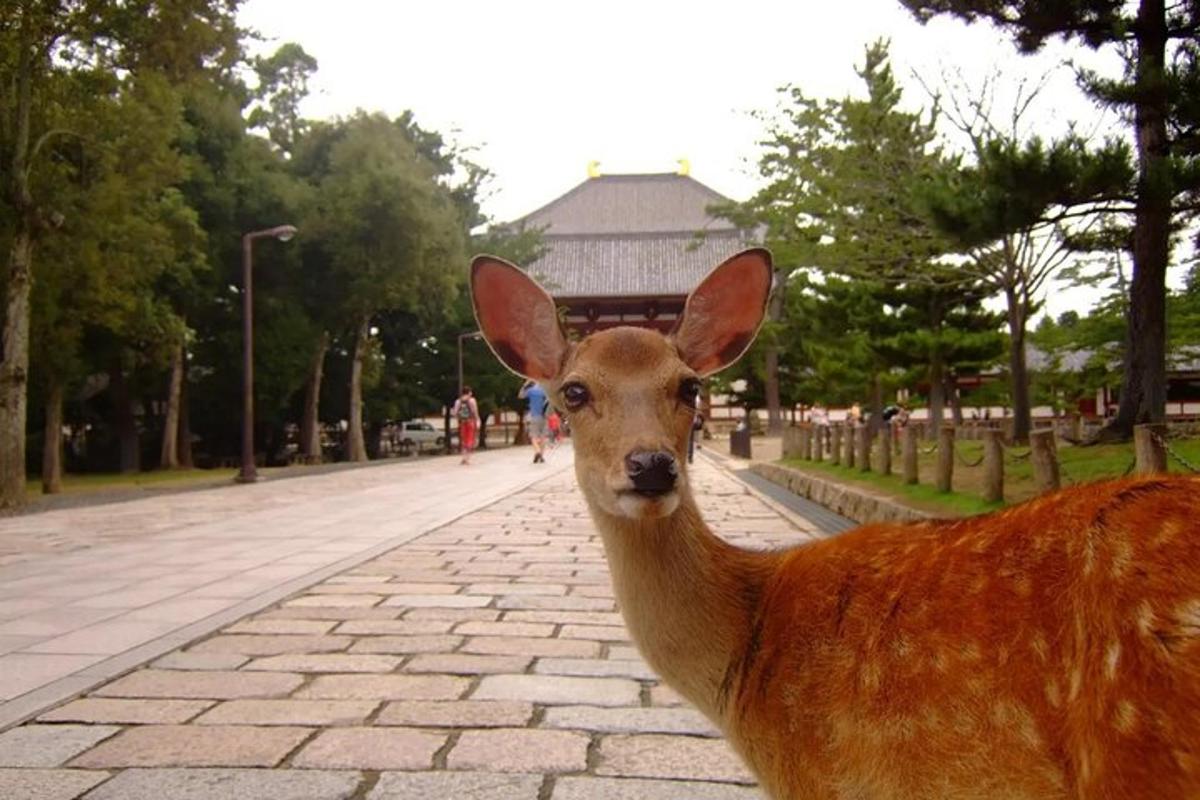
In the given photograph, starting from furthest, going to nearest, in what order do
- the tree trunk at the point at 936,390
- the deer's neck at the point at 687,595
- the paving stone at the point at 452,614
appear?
the tree trunk at the point at 936,390
the paving stone at the point at 452,614
the deer's neck at the point at 687,595

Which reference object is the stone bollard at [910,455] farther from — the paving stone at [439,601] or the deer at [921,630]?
the deer at [921,630]

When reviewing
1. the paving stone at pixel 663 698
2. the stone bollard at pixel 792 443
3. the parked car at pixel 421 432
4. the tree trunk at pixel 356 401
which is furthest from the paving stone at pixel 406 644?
the parked car at pixel 421 432

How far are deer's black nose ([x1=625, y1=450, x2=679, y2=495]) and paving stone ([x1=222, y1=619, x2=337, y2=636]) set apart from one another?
3635 millimetres

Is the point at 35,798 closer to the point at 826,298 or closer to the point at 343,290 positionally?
the point at 826,298

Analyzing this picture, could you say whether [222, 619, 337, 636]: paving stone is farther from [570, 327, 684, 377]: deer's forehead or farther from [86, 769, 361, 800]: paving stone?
[570, 327, 684, 377]: deer's forehead

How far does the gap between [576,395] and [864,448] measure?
12.9 metres

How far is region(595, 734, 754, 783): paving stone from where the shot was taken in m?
3.29

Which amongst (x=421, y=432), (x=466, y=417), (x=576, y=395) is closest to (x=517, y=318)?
(x=576, y=395)

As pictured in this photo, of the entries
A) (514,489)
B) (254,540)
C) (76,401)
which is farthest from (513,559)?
(76,401)

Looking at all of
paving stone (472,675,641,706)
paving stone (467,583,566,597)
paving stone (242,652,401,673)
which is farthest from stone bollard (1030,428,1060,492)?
paving stone (242,652,401,673)

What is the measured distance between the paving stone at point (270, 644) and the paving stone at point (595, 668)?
116 cm

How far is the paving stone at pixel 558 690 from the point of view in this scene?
4168mm

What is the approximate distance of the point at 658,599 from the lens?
8.24ft

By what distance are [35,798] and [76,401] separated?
29.2 m
